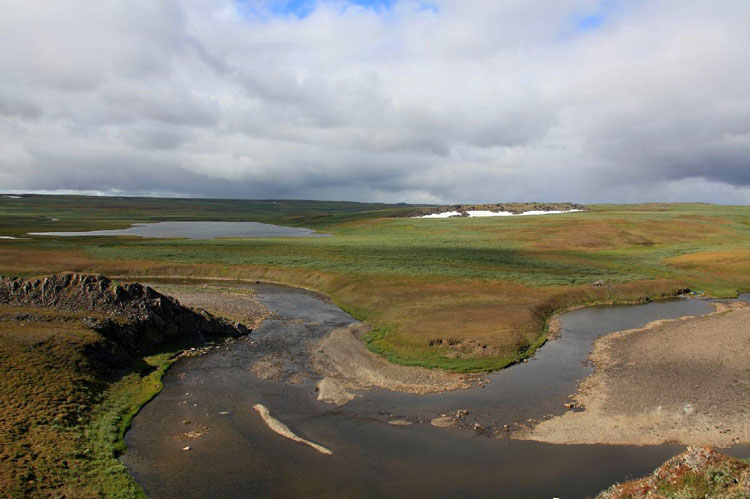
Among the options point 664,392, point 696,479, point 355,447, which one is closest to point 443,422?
point 355,447

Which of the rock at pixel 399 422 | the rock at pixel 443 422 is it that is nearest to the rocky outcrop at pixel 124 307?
the rock at pixel 399 422

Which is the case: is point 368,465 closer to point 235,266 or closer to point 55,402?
point 55,402

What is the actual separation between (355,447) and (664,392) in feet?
76.4

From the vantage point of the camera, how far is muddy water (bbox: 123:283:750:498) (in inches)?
893

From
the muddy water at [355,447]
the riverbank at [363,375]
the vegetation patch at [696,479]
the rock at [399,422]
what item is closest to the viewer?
the vegetation patch at [696,479]

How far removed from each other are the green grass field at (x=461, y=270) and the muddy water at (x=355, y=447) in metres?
7.57

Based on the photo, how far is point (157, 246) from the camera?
121m

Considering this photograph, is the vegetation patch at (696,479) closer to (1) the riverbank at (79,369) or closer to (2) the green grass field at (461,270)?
(2) the green grass field at (461,270)

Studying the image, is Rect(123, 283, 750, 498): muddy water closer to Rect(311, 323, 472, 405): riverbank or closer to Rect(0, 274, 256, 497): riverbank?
Rect(311, 323, 472, 405): riverbank

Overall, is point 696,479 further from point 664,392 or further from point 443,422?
point 664,392

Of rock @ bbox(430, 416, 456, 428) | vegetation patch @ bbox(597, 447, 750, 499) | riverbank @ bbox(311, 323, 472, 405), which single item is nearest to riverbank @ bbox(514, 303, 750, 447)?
rock @ bbox(430, 416, 456, 428)

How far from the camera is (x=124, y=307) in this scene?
45.3 m

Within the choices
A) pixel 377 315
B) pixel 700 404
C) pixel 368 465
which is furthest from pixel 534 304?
pixel 368 465

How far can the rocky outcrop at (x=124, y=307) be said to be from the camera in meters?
43.5
